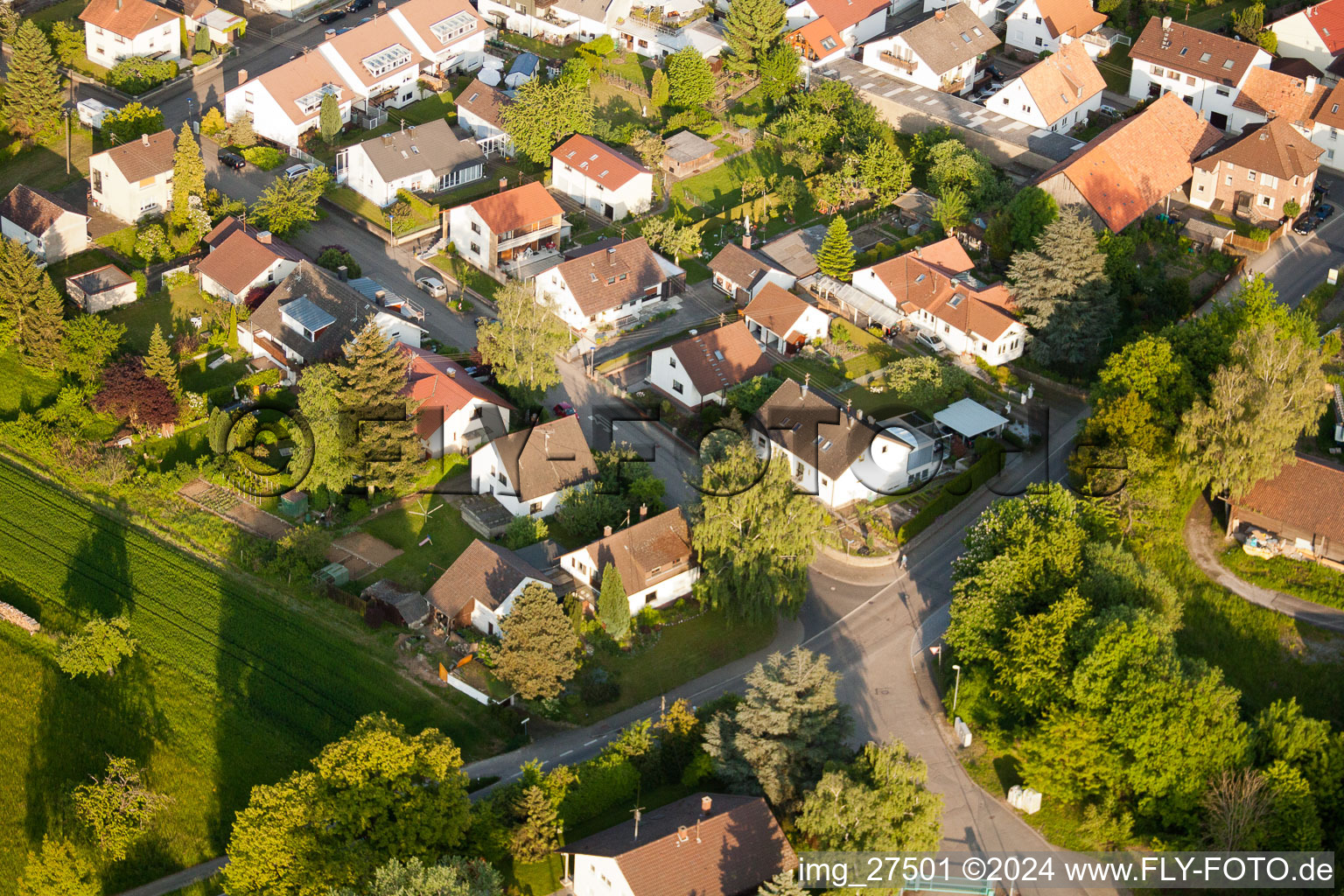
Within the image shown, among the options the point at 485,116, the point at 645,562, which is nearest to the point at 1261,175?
the point at 645,562

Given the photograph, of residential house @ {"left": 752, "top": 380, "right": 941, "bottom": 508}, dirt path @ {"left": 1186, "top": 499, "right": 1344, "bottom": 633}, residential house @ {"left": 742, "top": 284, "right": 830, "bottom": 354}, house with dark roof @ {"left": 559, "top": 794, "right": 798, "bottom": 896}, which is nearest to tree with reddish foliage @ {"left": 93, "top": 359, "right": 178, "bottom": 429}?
residential house @ {"left": 752, "top": 380, "right": 941, "bottom": 508}

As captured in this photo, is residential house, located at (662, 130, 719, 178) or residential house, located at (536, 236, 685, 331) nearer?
residential house, located at (536, 236, 685, 331)

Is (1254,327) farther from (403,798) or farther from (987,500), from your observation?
(403,798)

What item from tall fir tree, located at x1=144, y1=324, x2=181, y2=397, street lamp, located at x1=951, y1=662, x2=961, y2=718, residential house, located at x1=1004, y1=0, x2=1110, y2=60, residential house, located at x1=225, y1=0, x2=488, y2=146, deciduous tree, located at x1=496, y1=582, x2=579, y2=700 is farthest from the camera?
residential house, located at x1=1004, y1=0, x2=1110, y2=60

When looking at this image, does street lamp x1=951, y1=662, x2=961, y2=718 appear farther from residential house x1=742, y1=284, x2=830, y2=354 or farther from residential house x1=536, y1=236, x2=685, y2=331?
residential house x1=536, y1=236, x2=685, y2=331

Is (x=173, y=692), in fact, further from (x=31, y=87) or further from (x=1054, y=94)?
(x=1054, y=94)

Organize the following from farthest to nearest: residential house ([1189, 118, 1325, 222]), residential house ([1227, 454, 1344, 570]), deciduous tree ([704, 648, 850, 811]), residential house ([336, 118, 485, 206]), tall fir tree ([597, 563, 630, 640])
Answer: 1. residential house ([336, 118, 485, 206])
2. residential house ([1189, 118, 1325, 222])
3. residential house ([1227, 454, 1344, 570])
4. tall fir tree ([597, 563, 630, 640])
5. deciduous tree ([704, 648, 850, 811])

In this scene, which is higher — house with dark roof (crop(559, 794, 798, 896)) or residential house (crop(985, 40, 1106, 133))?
residential house (crop(985, 40, 1106, 133))

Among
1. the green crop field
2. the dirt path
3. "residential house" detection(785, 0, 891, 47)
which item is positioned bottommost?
the green crop field
